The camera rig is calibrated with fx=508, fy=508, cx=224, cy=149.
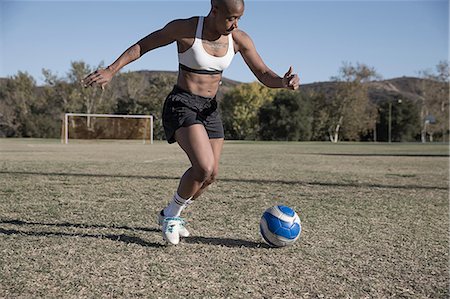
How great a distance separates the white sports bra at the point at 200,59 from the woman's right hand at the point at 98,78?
2.17 feet

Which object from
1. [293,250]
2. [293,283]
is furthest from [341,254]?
[293,283]

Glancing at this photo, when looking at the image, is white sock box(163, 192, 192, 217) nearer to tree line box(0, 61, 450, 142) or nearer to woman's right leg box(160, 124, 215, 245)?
woman's right leg box(160, 124, 215, 245)

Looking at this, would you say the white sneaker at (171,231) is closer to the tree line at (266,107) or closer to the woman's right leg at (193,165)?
the woman's right leg at (193,165)

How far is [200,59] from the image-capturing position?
4344 mm

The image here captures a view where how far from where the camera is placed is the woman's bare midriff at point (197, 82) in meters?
4.43

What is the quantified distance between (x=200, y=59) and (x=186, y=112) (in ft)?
1.54

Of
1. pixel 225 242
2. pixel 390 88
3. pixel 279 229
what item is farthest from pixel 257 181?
pixel 390 88

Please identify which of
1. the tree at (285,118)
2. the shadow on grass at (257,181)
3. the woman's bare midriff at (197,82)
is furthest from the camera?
the tree at (285,118)

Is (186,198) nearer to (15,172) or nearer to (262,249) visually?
(262,249)

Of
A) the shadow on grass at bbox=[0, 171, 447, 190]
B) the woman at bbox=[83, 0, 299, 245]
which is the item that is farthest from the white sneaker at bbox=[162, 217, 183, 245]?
the shadow on grass at bbox=[0, 171, 447, 190]

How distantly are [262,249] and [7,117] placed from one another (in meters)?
61.7

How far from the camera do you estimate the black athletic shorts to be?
4.33m

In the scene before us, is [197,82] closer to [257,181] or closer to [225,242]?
[225,242]

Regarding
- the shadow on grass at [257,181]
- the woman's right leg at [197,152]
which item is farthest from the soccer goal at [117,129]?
the woman's right leg at [197,152]
